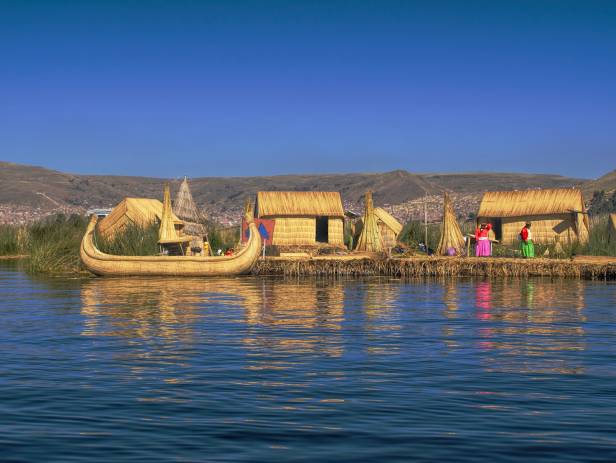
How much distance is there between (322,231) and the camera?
43.7 m

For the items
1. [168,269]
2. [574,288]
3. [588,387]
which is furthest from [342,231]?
[588,387]

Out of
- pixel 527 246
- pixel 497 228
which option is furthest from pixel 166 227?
pixel 497 228

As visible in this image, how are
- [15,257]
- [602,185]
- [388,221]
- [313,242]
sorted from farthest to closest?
[602,185] < [15,257] < [388,221] < [313,242]

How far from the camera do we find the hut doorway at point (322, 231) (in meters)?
42.7

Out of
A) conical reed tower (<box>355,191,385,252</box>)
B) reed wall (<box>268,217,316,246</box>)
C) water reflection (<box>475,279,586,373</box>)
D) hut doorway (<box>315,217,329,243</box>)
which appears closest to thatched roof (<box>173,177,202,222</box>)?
reed wall (<box>268,217,316,246</box>)

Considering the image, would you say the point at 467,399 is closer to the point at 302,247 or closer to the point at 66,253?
the point at 66,253

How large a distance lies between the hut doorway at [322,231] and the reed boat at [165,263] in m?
11.9

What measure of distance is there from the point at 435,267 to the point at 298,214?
978cm

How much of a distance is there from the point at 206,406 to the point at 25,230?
114ft

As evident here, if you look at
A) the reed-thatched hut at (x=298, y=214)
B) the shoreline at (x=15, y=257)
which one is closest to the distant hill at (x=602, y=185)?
the reed-thatched hut at (x=298, y=214)

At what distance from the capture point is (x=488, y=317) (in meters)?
17.6

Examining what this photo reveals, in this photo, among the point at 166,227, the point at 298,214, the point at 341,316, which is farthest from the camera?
the point at 298,214

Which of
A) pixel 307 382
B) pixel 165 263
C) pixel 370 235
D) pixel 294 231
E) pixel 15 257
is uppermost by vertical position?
pixel 294 231

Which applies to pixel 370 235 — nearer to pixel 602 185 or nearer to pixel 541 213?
pixel 541 213
